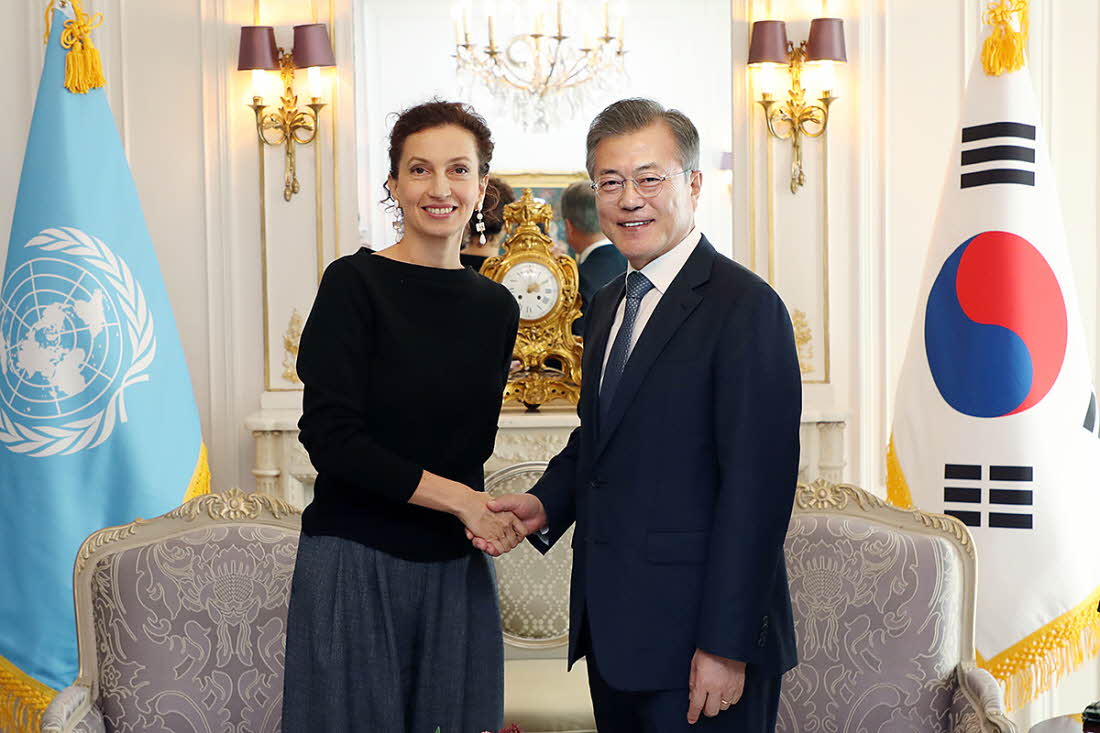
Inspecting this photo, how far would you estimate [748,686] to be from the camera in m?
1.64

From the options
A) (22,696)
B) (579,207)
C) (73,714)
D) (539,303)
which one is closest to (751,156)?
(579,207)

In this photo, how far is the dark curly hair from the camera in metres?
1.93

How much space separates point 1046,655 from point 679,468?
1.94m

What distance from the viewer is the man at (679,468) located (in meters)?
1.56

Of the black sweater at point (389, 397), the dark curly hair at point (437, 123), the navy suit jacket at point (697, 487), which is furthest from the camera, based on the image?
the dark curly hair at point (437, 123)

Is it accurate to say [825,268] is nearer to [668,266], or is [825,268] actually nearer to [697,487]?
[668,266]

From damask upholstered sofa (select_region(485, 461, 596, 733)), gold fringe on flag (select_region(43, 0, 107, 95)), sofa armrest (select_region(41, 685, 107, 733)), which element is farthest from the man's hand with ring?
gold fringe on flag (select_region(43, 0, 107, 95))

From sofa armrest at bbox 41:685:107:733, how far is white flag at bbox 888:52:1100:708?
225 cm

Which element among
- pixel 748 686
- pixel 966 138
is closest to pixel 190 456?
pixel 748 686

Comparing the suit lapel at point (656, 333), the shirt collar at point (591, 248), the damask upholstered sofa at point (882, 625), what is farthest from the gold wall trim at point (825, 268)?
the suit lapel at point (656, 333)

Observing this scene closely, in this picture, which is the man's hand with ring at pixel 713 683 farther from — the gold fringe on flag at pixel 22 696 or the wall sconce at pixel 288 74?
the wall sconce at pixel 288 74

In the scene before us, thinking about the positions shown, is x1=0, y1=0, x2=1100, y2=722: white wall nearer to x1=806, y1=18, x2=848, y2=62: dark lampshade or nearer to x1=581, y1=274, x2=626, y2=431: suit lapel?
x1=806, y1=18, x2=848, y2=62: dark lampshade

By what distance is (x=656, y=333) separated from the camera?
1645 mm

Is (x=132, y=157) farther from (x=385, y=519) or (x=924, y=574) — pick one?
(x=924, y=574)
